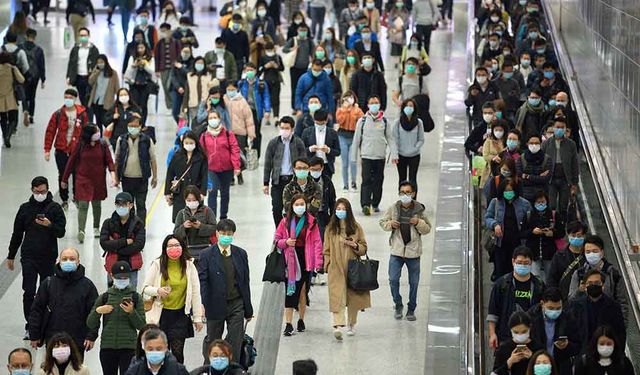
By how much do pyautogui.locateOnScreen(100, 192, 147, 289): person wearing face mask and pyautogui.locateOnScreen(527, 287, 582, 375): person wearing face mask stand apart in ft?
13.0

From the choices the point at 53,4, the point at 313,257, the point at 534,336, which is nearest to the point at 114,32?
the point at 53,4

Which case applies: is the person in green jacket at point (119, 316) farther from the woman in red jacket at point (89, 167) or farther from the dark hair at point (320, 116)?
the dark hair at point (320, 116)

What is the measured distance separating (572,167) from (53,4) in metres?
26.7

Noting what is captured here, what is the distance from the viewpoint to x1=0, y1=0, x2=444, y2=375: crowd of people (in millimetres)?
14516

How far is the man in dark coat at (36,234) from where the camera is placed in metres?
16.3

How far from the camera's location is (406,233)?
16.7 metres

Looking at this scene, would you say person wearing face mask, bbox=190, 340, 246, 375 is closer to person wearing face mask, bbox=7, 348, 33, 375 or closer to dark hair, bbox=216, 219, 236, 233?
person wearing face mask, bbox=7, 348, 33, 375

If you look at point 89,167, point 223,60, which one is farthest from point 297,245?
point 223,60

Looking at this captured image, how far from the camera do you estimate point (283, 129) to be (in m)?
19.0

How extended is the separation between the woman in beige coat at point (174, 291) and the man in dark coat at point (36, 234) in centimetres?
187

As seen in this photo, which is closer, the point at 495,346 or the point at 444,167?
the point at 495,346

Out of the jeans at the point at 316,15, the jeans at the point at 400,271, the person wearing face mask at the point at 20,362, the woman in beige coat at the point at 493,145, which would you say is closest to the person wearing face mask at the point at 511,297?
the jeans at the point at 400,271

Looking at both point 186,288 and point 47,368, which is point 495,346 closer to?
point 186,288

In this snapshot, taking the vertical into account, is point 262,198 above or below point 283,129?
below
